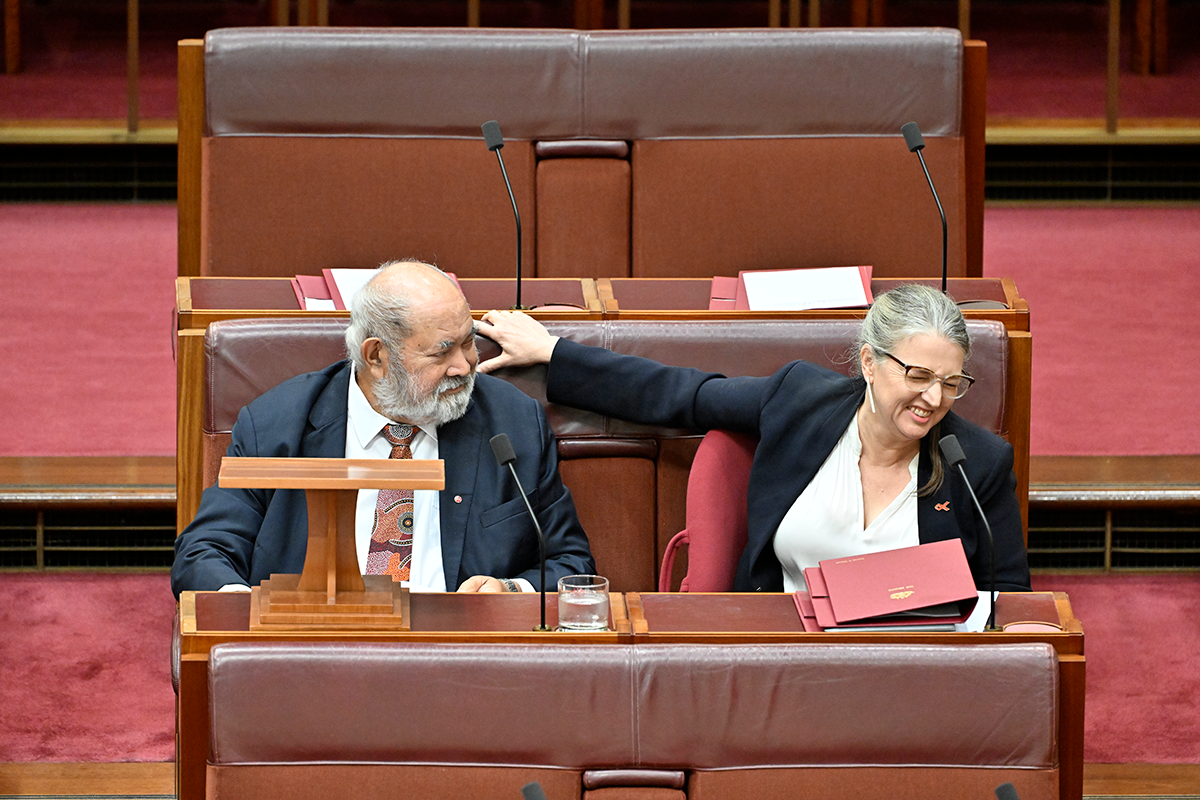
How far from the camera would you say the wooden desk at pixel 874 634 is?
1.41 metres

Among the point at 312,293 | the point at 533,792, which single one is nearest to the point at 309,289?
the point at 312,293

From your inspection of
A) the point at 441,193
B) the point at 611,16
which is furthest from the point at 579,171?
the point at 611,16

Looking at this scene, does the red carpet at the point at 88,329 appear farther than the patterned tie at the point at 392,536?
Yes

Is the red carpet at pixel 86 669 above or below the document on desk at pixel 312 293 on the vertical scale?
below

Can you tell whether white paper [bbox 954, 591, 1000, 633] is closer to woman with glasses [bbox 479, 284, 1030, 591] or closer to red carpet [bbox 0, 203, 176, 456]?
woman with glasses [bbox 479, 284, 1030, 591]

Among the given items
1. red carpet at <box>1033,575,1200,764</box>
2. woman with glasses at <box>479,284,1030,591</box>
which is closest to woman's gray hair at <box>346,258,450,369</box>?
Result: woman with glasses at <box>479,284,1030,591</box>

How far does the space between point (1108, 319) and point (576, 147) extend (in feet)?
4.64

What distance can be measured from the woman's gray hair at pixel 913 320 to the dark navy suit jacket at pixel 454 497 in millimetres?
420

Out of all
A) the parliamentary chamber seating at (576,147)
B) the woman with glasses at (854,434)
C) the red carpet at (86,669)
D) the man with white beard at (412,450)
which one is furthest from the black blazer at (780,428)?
the red carpet at (86,669)

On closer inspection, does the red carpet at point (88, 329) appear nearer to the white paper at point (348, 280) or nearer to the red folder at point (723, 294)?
the white paper at point (348, 280)

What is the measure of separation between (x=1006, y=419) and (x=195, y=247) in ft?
4.61

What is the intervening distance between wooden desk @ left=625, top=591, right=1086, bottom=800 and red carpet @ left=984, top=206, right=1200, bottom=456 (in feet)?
4.49

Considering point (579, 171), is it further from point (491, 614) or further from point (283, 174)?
point (491, 614)

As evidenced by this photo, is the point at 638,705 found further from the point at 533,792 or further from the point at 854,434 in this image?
the point at 854,434
